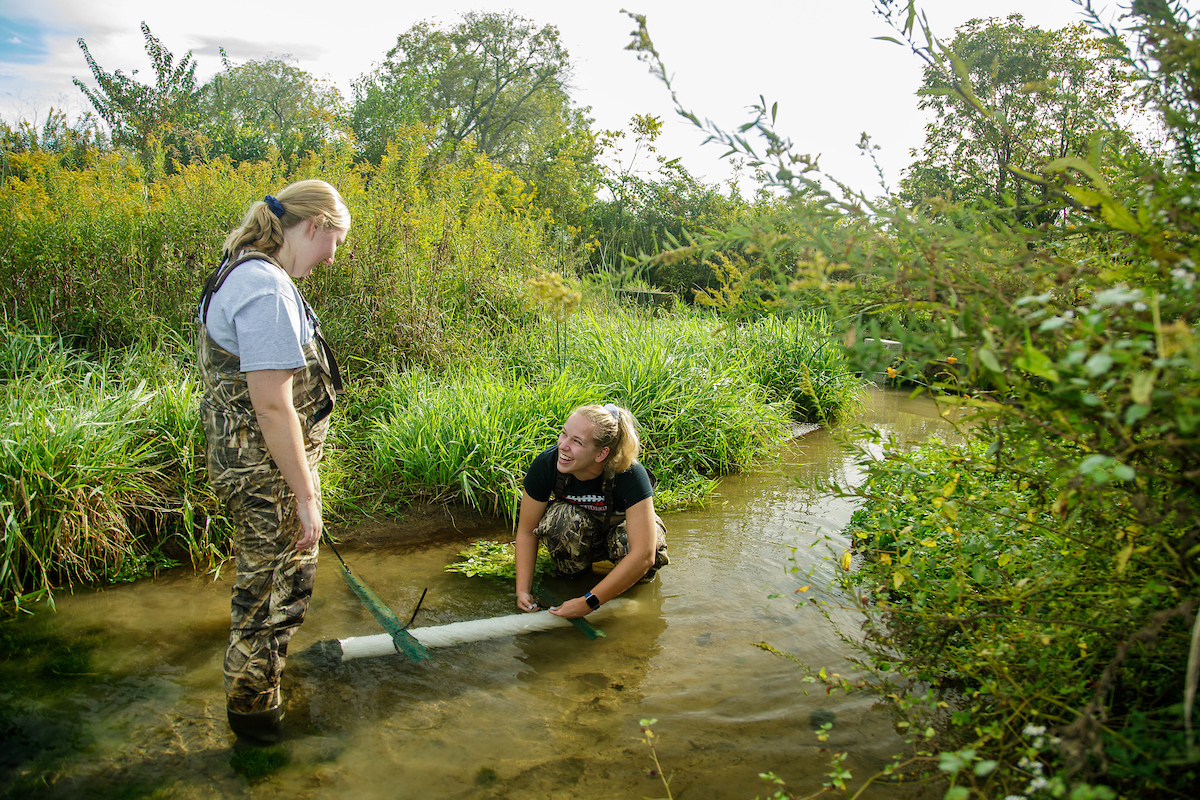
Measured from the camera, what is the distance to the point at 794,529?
16.2ft

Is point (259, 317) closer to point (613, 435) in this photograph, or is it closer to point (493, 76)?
point (613, 435)

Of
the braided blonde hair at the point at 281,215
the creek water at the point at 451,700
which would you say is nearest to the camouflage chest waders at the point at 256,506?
the braided blonde hair at the point at 281,215

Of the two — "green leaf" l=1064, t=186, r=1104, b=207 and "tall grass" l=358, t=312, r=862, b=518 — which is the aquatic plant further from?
"green leaf" l=1064, t=186, r=1104, b=207

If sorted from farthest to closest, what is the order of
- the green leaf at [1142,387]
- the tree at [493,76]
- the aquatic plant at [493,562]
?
the tree at [493,76] → the aquatic plant at [493,562] → the green leaf at [1142,387]

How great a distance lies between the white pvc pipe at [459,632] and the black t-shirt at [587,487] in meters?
0.61

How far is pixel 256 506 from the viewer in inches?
96.4

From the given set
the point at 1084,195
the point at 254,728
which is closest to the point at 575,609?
the point at 254,728

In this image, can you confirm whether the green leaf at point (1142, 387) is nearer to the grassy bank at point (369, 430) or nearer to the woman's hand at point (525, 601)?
the grassy bank at point (369, 430)

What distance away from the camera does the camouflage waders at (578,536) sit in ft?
12.5

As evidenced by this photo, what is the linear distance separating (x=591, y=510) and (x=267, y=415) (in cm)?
196

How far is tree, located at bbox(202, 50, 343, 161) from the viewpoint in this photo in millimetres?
19130

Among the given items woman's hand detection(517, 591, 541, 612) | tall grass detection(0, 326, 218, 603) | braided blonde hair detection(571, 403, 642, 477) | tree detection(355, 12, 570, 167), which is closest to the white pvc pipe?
woman's hand detection(517, 591, 541, 612)

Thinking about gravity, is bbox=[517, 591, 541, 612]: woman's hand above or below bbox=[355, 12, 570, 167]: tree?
below

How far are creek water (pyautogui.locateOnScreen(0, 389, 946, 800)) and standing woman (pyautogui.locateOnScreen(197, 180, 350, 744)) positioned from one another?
12.8 inches
